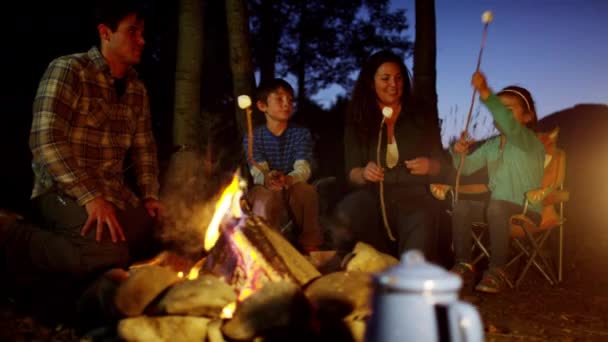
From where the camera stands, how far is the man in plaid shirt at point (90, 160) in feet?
10.4

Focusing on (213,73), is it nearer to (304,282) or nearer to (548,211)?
(548,211)

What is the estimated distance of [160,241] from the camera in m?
3.90

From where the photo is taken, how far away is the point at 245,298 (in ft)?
8.23

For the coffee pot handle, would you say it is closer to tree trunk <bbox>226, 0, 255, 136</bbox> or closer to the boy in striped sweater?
the boy in striped sweater

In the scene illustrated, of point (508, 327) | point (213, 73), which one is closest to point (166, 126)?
point (213, 73)

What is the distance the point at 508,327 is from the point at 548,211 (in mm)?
1654

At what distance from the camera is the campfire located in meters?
2.41

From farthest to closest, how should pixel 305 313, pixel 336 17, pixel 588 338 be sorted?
pixel 336 17, pixel 588 338, pixel 305 313

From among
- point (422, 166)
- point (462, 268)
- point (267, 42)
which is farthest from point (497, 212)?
point (267, 42)

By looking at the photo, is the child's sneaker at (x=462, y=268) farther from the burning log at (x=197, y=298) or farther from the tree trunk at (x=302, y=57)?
the tree trunk at (x=302, y=57)

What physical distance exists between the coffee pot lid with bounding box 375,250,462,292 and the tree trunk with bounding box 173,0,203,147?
4.21 m

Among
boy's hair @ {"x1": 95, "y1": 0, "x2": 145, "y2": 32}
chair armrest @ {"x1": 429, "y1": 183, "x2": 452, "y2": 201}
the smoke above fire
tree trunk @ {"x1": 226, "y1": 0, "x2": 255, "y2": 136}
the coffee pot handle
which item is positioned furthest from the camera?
tree trunk @ {"x1": 226, "y1": 0, "x2": 255, "y2": 136}

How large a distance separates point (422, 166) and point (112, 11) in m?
2.46

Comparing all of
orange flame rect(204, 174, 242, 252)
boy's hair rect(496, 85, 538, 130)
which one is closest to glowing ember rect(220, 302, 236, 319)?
orange flame rect(204, 174, 242, 252)
